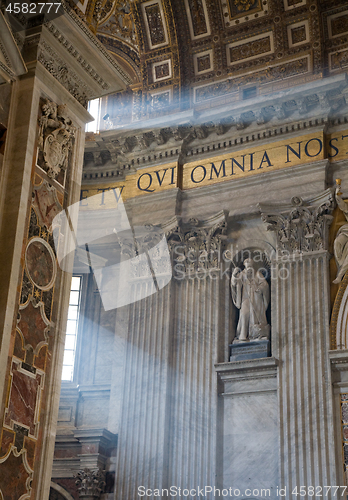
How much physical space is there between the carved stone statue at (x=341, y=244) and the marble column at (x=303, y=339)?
0.20 m

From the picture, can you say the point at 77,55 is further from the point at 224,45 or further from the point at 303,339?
the point at 224,45

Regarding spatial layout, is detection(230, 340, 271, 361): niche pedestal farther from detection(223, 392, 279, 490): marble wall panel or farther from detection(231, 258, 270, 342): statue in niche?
detection(223, 392, 279, 490): marble wall panel

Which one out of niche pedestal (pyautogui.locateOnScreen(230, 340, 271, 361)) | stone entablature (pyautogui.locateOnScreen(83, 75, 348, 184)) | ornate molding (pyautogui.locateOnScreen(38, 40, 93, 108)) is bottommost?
niche pedestal (pyautogui.locateOnScreen(230, 340, 271, 361))

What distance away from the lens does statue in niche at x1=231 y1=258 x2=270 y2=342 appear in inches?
502

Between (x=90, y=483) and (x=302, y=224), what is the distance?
6.32m

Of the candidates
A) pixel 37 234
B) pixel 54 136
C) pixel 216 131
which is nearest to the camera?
pixel 37 234

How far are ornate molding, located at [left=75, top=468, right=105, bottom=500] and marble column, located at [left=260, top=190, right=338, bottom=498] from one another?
3.74 m

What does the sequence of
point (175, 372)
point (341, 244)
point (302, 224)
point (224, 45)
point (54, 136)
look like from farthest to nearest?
point (224, 45) → point (175, 372) → point (302, 224) → point (341, 244) → point (54, 136)

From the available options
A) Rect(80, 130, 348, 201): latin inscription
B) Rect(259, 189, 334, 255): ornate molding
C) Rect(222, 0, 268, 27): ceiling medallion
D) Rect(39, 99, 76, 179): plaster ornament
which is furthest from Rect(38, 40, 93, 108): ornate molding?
Rect(222, 0, 268, 27): ceiling medallion

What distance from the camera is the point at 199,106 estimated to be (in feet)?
48.9

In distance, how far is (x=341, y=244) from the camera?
12.3m

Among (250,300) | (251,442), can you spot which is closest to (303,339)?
(250,300)

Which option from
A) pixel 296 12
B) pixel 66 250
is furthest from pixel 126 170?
pixel 66 250

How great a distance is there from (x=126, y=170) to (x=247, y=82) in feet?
10.8
